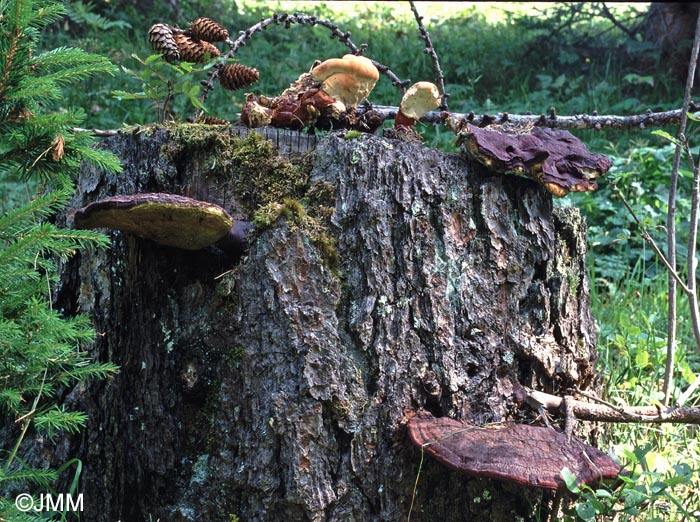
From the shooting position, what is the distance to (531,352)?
→ 2619 mm

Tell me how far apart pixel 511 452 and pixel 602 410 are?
2.27 ft

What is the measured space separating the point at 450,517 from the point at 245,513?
0.73 m

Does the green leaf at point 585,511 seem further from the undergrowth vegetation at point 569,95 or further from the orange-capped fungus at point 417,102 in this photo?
the orange-capped fungus at point 417,102

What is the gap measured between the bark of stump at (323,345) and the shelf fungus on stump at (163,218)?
0.23m

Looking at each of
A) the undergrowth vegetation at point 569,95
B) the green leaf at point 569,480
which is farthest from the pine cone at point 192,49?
the green leaf at point 569,480

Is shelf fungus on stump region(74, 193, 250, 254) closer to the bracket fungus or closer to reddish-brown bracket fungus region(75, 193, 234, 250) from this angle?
reddish-brown bracket fungus region(75, 193, 234, 250)

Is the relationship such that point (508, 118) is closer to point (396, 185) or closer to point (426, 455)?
point (396, 185)

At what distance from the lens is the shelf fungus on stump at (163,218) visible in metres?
2.04

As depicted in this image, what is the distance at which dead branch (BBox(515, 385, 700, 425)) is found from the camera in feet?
8.43

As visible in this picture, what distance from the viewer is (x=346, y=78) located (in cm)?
277

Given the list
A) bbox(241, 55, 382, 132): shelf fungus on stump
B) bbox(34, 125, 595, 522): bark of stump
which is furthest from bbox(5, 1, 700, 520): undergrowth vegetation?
bbox(34, 125, 595, 522): bark of stump

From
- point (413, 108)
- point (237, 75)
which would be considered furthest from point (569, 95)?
point (237, 75)

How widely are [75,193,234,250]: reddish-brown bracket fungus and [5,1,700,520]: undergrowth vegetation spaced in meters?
0.58

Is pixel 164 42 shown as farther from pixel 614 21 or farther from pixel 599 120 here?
pixel 614 21
